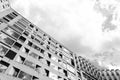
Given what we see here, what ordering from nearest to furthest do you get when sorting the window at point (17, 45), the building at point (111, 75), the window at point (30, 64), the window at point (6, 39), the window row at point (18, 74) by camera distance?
the window row at point (18, 74)
the window at point (30, 64)
the window at point (6, 39)
the window at point (17, 45)
the building at point (111, 75)

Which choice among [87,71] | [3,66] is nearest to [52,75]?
[3,66]

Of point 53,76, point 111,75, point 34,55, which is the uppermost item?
point 111,75

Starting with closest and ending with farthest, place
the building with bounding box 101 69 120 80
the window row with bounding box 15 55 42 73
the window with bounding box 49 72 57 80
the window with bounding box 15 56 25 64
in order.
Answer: the window with bounding box 15 56 25 64 → the window row with bounding box 15 55 42 73 → the window with bounding box 49 72 57 80 → the building with bounding box 101 69 120 80

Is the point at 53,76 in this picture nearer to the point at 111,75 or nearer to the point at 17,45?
the point at 17,45

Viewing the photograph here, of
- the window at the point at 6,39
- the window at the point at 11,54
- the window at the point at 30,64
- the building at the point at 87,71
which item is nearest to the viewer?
the window at the point at 11,54

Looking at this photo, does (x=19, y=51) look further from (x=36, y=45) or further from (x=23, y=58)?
(x=36, y=45)

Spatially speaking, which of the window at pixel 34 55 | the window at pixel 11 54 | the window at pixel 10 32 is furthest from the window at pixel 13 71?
the window at pixel 10 32

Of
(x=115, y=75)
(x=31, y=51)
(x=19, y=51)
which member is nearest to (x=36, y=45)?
(x=31, y=51)

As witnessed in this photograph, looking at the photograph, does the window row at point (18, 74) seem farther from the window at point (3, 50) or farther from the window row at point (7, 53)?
the window at point (3, 50)

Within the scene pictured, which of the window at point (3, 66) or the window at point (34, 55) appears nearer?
the window at point (3, 66)

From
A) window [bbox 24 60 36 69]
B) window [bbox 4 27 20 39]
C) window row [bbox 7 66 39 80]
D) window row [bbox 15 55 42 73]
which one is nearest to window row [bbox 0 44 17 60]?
window row [bbox 15 55 42 73]

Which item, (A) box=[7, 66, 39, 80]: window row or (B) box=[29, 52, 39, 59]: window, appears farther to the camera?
(B) box=[29, 52, 39, 59]: window

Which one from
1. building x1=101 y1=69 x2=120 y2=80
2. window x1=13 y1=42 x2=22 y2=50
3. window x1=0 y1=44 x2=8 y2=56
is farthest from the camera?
building x1=101 y1=69 x2=120 y2=80

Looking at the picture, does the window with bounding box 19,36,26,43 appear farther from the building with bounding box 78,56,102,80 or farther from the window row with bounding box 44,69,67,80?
the building with bounding box 78,56,102,80
